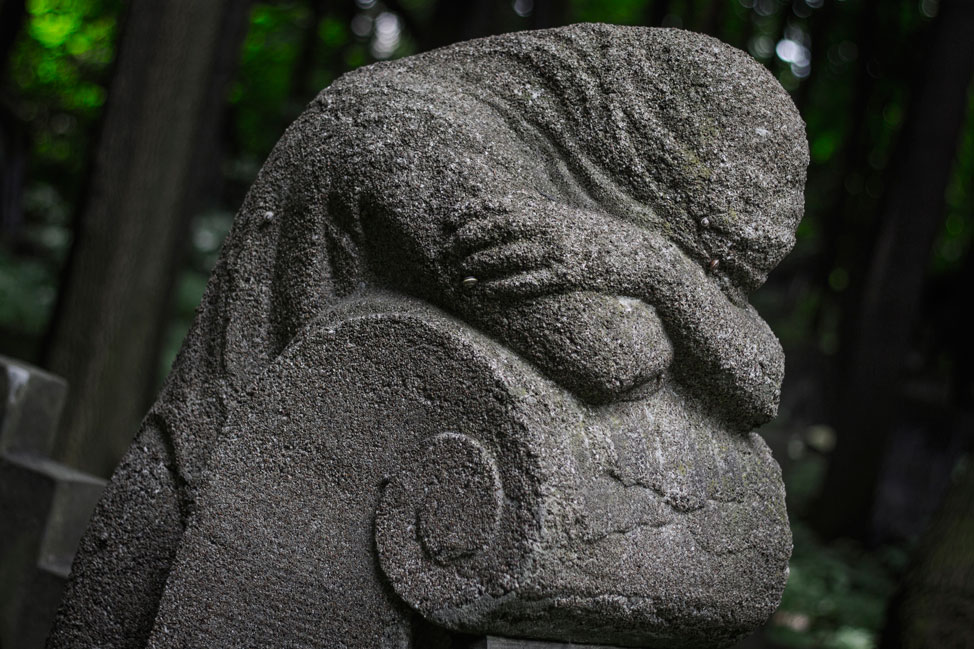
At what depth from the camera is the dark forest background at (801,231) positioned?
5.38m

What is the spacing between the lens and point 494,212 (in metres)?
2.36

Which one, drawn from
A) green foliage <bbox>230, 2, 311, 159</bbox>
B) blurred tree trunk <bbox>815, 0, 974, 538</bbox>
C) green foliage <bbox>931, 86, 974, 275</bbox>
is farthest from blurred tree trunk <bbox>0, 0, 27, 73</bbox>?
green foliage <bbox>931, 86, 974, 275</bbox>

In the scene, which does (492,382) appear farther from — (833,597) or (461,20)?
(461,20)

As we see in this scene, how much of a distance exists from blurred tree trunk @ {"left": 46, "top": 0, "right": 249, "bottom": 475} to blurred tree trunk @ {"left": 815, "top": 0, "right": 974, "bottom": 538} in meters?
5.60

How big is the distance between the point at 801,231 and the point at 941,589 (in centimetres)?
1229

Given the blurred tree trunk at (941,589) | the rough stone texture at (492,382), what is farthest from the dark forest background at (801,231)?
the rough stone texture at (492,382)

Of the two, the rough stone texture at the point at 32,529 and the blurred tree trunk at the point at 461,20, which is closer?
A: the rough stone texture at the point at 32,529

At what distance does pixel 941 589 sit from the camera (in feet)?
10.9

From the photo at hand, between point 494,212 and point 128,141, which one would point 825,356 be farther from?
point 494,212

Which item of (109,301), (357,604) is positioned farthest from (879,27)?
(357,604)

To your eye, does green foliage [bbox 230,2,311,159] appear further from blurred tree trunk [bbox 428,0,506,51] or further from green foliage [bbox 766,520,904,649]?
green foliage [bbox 766,520,904,649]

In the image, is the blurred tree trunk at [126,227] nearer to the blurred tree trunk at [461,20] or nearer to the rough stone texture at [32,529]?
the rough stone texture at [32,529]

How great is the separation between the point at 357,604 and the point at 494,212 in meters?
0.95

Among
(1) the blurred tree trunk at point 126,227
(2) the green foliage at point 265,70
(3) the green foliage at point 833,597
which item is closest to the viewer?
(1) the blurred tree trunk at point 126,227
